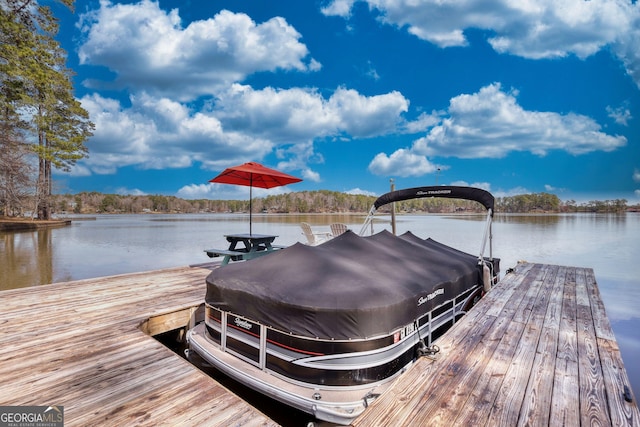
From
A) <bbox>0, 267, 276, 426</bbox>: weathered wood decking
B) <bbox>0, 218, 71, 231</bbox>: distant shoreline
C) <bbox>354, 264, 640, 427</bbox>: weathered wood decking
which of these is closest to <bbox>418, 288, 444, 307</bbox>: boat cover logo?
<bbox>354, 264, 640, 427</bbox>: weathered wood decking

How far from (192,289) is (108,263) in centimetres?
624

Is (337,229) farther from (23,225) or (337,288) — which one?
(23,225)

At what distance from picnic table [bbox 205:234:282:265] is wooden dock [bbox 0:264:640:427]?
2.05 m

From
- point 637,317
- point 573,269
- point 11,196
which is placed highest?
point 11,196

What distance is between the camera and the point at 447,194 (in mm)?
5562

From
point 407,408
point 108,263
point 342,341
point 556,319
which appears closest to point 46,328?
point 342,341

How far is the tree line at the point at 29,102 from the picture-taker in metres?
14.0

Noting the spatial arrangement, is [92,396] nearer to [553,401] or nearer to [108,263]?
[553,401]

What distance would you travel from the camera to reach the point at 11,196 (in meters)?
17.1

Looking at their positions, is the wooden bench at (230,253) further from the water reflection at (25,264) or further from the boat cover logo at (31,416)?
the water reflection at (25,264)

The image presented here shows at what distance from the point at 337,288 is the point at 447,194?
12.2 feet

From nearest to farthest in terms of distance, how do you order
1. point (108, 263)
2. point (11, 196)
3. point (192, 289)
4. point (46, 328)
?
point (46, 328) < point (192, 289) < point (108, 263) < point (11, 196)

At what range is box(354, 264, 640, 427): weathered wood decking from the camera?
1.77 metres

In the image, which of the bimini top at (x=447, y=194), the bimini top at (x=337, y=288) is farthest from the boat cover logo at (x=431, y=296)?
the bimini top at (x=447, y=194)
